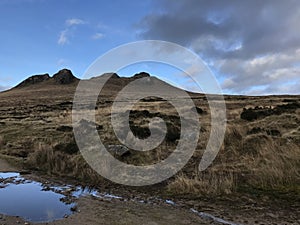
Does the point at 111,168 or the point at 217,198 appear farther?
the point at 111,168

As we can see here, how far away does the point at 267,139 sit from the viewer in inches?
539

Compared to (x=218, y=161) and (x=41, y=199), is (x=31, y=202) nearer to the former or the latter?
(x=41, y=199)

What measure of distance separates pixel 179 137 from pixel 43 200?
839 cm

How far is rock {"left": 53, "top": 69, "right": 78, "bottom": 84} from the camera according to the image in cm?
15488

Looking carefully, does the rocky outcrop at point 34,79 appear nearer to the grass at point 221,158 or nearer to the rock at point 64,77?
the rock at point 64,77

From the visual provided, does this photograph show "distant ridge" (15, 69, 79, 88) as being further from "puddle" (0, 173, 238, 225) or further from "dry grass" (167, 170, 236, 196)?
"dry grass" (167, 170, 236, 196)

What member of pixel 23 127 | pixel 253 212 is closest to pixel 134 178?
pixel 253 212

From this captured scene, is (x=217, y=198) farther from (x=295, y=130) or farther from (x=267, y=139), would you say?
(x=295, y=130)

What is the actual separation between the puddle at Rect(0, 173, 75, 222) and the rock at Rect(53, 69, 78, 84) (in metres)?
148

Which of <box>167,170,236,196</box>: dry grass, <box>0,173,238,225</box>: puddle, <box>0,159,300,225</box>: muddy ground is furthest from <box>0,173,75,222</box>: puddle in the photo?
<box>167,170,236,196</box>: dry grass

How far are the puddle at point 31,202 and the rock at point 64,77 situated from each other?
148008 mm

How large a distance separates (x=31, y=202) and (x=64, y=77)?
15348 cm

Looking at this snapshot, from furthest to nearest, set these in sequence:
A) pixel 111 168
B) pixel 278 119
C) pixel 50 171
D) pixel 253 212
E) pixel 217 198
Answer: pixel 278 119, pixel 50 171, pixel 111 168, pixel 217 198, pixel 253 212

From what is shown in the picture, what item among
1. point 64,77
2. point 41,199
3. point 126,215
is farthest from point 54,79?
point 126,215
